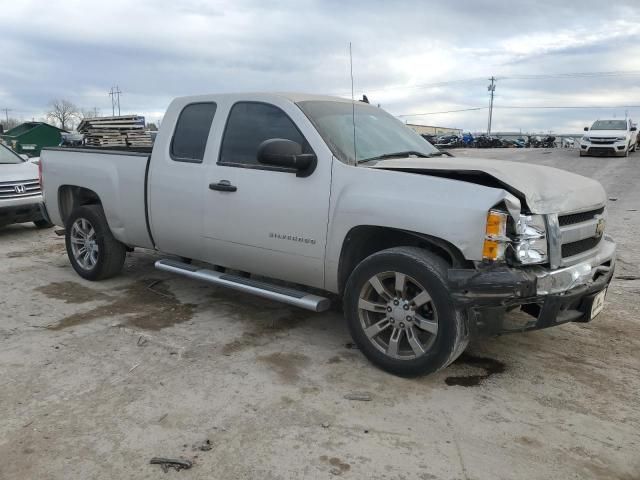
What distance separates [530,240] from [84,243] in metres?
4.78

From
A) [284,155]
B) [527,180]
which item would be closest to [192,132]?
[284,155]

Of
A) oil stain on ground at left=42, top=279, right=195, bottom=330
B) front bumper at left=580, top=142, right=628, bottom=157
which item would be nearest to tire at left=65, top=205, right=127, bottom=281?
oil stain on ground at left=42, top=279, right=195, bottom=330

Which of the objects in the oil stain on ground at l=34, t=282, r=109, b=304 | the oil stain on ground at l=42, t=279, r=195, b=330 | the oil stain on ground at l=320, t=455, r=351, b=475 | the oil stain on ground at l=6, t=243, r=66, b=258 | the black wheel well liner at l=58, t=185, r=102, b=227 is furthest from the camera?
the oil stain on ground at l=6, t=243, r=66, b=258

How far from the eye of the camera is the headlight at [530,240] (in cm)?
322

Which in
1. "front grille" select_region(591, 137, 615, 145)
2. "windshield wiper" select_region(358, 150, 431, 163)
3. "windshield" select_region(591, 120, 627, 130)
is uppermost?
"windshield" select_region(591, 120, 627, 130)

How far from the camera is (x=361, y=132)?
4375mm

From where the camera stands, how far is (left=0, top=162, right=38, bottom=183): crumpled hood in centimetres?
873

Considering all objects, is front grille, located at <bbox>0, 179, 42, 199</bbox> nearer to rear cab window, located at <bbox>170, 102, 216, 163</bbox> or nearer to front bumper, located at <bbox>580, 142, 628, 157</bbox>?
rear cab window, located at <bbox>170, 102, 216, 163</bbox>

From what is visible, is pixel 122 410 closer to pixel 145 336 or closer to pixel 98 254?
pixel 145 336

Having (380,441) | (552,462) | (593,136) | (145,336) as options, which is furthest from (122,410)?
(593,136)

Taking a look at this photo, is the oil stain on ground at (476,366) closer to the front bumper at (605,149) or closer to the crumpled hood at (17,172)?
the crumpled hood at (17,172)

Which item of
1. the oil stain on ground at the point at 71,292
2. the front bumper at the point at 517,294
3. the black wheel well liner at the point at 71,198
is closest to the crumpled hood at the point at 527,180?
the front bumper at the point at 517,294

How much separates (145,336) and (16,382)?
1.01 m

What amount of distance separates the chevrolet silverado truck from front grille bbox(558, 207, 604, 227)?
0.01 metres
